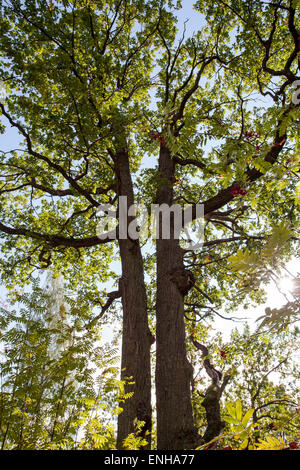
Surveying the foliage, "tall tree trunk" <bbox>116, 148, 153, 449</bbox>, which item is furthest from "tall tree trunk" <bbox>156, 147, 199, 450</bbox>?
the foliage

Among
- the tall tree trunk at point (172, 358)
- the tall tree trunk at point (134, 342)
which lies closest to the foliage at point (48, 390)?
the tall tree trunk at point (134, 342)

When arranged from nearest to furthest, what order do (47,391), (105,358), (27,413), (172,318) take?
(27,413)
(47,391)
(105,358)
(172,318)

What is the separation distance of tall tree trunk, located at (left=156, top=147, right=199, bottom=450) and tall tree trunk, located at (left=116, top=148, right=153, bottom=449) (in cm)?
19

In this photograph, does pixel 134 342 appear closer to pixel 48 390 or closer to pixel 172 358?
pixel 172 358

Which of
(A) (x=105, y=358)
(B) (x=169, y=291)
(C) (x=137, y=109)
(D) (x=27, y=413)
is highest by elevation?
(C) (x=137, y=109)

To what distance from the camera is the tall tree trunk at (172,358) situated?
3.33m

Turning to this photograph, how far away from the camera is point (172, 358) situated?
12.6ft

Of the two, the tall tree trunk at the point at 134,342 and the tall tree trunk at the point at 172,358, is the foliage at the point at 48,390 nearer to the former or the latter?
the tall tree trunk at the point at 134,342

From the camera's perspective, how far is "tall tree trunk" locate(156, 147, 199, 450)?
10.9 feet

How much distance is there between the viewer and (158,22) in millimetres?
6129

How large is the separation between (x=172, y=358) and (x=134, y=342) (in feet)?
2.02
